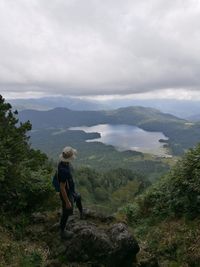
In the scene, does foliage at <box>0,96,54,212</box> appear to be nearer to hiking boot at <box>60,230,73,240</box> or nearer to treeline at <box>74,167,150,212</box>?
hiking boot at <box>60,230,73,240</box>

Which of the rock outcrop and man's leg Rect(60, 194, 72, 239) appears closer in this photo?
the rock outcrop

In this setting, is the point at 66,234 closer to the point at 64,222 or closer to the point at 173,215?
the point at 64,222

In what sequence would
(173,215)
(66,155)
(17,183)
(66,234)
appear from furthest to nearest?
(173,215) < (17,183) < (66,234) < (66,155)

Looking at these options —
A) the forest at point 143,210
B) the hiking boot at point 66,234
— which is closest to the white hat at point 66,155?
the hiking boot at point 66,234

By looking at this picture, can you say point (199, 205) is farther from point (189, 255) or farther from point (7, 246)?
point (7, 246)

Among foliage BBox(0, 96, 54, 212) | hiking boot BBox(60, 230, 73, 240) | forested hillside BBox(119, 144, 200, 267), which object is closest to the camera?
hiking boot BBox(60, 230, 73, 240)

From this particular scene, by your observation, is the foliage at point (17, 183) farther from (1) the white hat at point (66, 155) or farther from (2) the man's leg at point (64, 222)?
(1) the white hat at point (66, 155)

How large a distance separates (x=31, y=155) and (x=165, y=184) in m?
9.99

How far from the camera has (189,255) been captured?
1275 centimetres

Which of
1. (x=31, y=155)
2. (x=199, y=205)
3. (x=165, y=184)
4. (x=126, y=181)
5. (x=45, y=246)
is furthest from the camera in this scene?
(x=126, y=181)

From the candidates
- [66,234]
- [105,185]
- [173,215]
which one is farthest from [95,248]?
[105,185]

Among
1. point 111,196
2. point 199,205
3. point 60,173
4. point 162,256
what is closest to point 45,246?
point 60,173

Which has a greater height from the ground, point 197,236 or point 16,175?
point 16,175

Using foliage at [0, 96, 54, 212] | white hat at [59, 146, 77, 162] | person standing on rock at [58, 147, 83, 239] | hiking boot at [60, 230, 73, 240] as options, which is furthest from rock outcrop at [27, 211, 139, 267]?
foliage at [0, 96, 54, 212]
